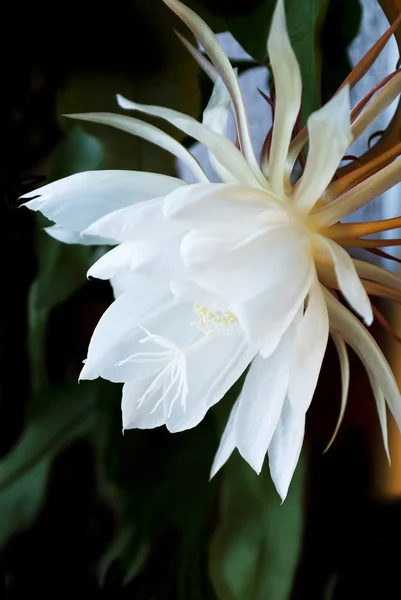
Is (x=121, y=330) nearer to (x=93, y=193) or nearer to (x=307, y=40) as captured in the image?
(x=93, y=193)

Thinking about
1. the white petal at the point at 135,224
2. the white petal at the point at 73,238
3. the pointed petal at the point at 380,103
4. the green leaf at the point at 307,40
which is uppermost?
the green leaf at the point at 307,40

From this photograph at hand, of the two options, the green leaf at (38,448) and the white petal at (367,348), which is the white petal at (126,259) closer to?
the white petal at (367,348)

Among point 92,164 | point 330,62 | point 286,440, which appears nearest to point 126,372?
point 286,440

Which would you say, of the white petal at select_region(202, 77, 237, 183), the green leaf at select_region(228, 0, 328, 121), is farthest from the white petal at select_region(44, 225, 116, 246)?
the green leaf at select_region(228, 0, 328, 121)

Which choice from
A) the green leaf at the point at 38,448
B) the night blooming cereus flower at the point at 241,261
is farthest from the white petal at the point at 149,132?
the green leaf at the point at 38,448

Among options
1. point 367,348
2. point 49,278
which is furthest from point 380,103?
point 49,278

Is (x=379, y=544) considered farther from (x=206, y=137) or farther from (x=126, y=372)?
(x=206, y=137)

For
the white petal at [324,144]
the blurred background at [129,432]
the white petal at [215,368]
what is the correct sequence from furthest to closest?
the blurred background at [129,432] → the white petal at [215,368] → the white petal at [324,144]
